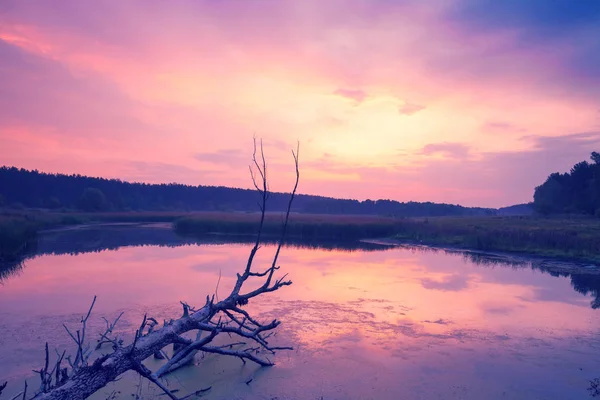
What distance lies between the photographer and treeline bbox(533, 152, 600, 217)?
1731 inches

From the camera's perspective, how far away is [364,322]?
8.61 meters

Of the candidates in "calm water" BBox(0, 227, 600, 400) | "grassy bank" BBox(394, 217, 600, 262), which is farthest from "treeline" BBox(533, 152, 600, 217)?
"calm water" BBox(0, 227, 600, 400)

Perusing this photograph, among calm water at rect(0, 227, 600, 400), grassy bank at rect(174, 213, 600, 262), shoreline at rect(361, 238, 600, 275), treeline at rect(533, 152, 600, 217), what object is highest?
treeline at rect(533, 152, 600, 217)

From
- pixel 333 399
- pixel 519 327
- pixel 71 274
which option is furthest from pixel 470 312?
pixel 71 274

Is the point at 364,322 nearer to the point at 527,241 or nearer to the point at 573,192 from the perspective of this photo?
the point at 527,241

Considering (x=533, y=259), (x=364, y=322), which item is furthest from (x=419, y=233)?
(x=364, y=322)

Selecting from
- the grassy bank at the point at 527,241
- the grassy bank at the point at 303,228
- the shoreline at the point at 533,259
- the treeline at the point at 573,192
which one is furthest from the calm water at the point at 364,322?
the treeline at the point at 573,192

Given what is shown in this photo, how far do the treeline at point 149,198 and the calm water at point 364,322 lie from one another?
5825cm

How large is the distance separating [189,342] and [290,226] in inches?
1093

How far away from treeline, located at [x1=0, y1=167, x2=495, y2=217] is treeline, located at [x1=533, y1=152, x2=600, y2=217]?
24.9 metres

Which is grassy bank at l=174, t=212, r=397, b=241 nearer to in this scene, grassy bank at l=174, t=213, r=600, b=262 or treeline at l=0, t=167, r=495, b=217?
grassy bank at l=174, t=213, r=600, b=262

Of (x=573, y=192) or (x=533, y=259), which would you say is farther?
(x=573, y=192)

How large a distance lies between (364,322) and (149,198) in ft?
320

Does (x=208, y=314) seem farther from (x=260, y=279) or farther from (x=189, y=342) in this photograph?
(x=260, y=279)
